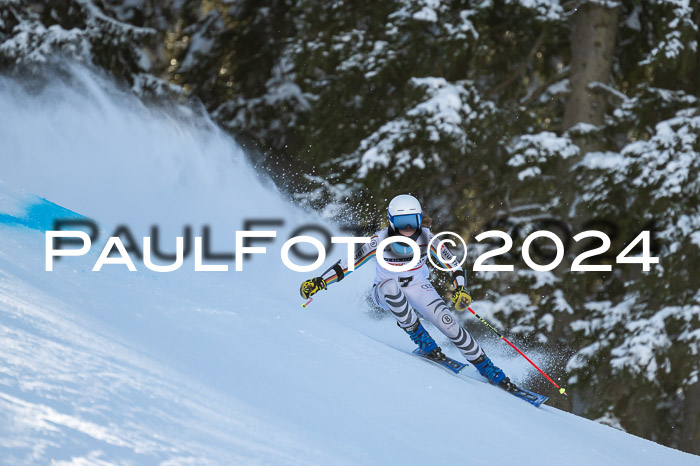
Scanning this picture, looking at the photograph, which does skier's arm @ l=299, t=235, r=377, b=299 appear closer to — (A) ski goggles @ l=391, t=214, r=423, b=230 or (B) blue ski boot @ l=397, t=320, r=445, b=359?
(A) ski goggles @ l=391, t=214, r=423, b=230

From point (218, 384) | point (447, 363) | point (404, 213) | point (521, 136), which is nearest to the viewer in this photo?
point (218, 384)

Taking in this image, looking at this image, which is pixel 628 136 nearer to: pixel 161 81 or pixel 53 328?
pixel 161 81

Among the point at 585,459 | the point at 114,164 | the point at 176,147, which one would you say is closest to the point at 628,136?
the point at 176,147

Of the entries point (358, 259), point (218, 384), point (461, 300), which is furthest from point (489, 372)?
point (218, 384)

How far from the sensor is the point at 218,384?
321cm

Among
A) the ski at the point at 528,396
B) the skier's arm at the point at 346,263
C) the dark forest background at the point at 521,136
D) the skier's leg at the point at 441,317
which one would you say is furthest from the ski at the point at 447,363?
the dark forest background at the point at 521,136

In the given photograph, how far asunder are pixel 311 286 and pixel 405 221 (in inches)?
32.1

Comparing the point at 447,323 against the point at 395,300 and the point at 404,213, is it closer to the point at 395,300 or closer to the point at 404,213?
the point at 395,300

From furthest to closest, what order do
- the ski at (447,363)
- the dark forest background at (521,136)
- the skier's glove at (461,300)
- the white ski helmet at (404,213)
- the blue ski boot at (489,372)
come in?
the dark forest background at (521,136), the blue ski boot at (489,372), the ski at (447,363), the skier's glove at (461,300), the white ski helmet at (404,213)

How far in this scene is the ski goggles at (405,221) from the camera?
18.2 feet

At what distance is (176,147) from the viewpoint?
1044 centimetres

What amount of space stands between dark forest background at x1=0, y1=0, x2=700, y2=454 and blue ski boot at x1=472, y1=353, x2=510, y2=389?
415cm

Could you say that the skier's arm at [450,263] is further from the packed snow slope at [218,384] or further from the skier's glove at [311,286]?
the skier's glove at [311,286]

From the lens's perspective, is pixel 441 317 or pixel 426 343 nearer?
pixel 441 317
